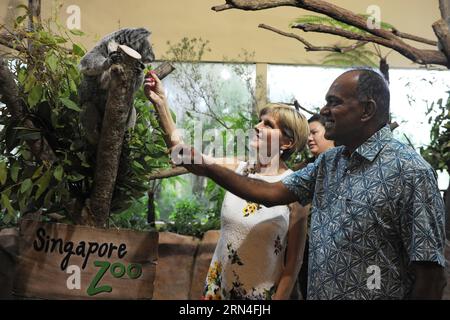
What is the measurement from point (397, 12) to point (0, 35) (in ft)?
9.36

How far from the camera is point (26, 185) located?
1.94m

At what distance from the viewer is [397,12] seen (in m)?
3.96

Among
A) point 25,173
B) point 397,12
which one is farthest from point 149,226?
point 397,12

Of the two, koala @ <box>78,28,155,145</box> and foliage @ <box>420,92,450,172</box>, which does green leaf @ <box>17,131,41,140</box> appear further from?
foliage @ <box>420,92,450,172</box>

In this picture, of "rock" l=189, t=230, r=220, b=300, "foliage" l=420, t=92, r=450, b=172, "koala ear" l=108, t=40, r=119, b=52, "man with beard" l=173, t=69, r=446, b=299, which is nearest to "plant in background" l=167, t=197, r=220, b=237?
"rock" l=189, t=230, r=220, b=300

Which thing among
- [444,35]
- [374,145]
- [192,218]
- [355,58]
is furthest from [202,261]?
[355,58]

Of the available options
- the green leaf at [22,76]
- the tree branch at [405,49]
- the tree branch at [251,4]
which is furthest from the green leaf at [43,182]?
the tree branch at [405,49]

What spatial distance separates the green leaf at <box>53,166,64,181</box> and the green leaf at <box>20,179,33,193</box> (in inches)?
4.2

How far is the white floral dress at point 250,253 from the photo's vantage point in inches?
67.9

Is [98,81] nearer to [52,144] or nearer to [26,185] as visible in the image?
[52,144]

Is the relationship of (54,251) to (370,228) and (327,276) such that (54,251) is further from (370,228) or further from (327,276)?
(370,228)

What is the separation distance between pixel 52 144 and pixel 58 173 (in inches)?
7.5

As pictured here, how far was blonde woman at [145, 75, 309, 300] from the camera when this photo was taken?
5.66 ft

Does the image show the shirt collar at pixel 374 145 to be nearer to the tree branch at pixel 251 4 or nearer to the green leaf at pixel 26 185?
the tree branch at pixel 251 4
